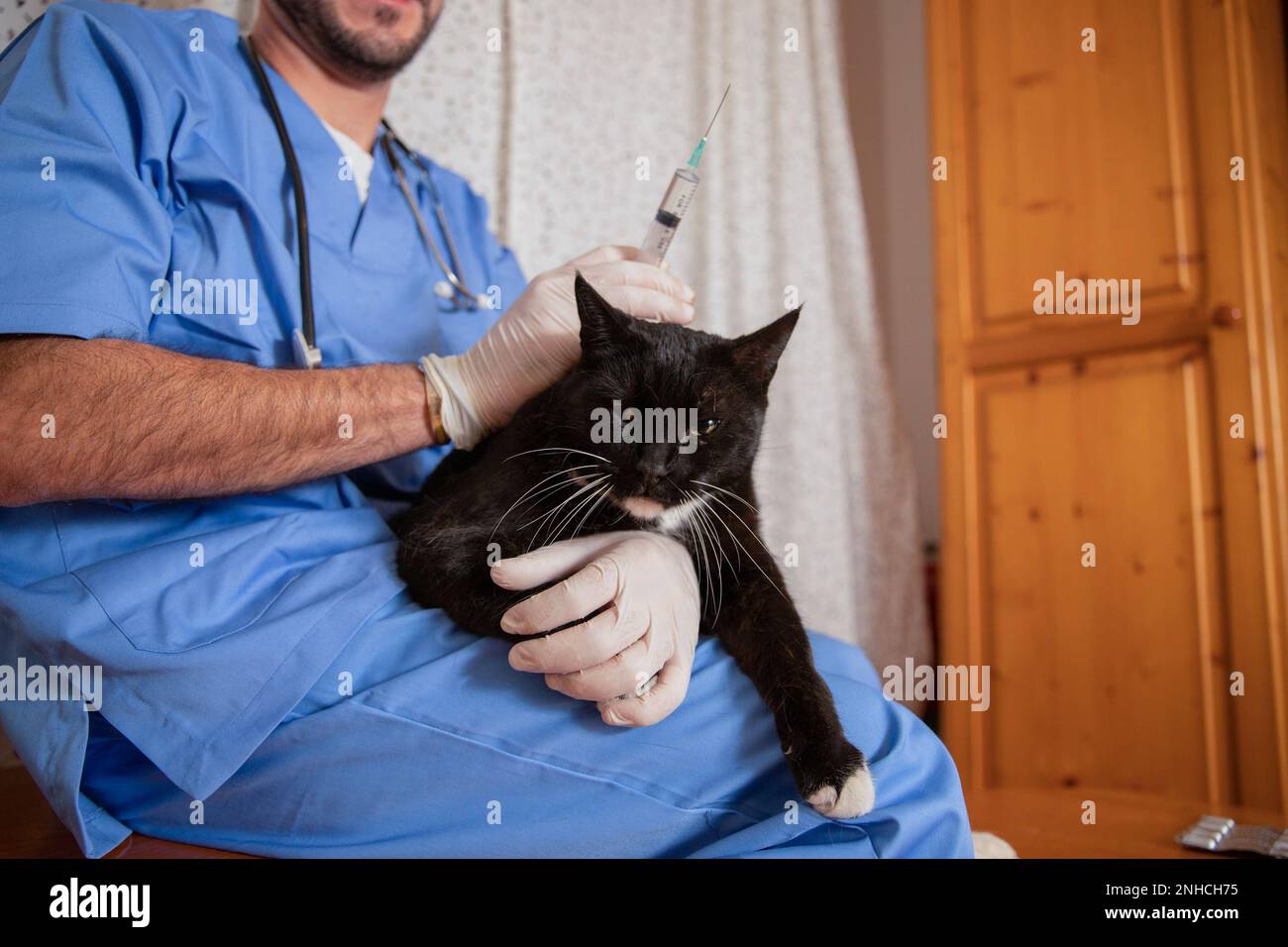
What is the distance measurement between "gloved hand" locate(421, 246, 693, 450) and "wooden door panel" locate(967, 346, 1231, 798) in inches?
48.9

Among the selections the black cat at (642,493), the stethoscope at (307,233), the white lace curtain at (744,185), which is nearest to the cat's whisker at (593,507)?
the black cat at (642,493)

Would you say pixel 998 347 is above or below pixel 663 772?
above

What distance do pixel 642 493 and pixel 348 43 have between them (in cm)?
80

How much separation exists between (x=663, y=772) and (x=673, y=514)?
264 millimetres

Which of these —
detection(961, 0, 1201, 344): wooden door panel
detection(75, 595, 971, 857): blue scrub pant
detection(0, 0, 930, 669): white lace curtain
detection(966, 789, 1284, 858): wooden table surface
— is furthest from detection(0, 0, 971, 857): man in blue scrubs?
detection(961, 0, 1201, 344): wooden door panel

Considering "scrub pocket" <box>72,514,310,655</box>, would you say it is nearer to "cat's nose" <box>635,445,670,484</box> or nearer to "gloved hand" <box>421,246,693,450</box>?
"gloved hand" <box>421,246,693,450</box>

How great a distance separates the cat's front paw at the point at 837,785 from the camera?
68 centimetres

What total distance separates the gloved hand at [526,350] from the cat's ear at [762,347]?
136mm

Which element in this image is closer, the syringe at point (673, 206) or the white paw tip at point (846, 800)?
the white paw tip at point (846, 800)

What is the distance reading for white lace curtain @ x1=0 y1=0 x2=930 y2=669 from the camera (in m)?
1.79

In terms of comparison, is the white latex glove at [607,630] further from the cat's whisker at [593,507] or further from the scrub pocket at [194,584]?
the scrub pocket at [194,584]

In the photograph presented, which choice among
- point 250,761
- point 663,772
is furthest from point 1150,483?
point 250,761
